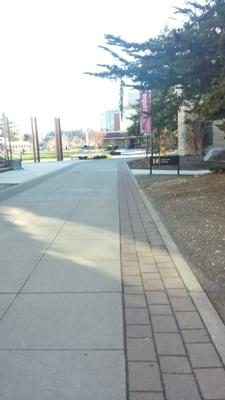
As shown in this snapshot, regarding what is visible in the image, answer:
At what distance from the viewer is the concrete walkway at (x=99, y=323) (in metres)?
3.18

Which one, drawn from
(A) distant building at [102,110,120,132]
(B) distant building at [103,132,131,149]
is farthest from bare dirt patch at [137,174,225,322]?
(A) distant building at [102,110,120,132]

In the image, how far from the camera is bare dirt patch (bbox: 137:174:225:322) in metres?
5.50

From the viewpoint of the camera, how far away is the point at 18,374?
3.31 m

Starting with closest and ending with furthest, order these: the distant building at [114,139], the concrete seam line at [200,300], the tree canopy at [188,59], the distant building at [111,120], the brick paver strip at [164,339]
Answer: the brick paver strip at [164,339] → the concrete seam line at [200,300] → the tree canopy at [188,59] → the distant building at [114,139] → the distant building at [111,120]

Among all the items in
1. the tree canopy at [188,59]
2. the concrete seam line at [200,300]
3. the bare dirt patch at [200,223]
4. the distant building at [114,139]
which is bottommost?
the distant building at [114,139]

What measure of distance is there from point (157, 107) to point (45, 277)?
12.8m

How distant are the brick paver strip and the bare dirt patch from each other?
1.06ft

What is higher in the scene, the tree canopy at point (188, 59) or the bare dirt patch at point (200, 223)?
the tree canopy at point (188, 59)

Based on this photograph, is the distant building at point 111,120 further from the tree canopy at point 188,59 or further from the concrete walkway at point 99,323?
the concrete walkway at point 99,323

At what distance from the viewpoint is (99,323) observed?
4.21 metres

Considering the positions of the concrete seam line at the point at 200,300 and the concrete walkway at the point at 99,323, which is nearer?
the concrete walkway at the point at 99,323

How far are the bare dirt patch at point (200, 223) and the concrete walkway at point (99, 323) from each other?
0.30 meters

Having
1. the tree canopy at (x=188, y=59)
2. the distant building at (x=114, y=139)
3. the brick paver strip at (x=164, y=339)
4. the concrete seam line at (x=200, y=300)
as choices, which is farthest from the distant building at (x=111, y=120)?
the brick paver strip at (x=164, y=339)

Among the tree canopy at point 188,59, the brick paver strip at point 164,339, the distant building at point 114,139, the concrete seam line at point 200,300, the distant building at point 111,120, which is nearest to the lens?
the brick paver strip at point 164,339
